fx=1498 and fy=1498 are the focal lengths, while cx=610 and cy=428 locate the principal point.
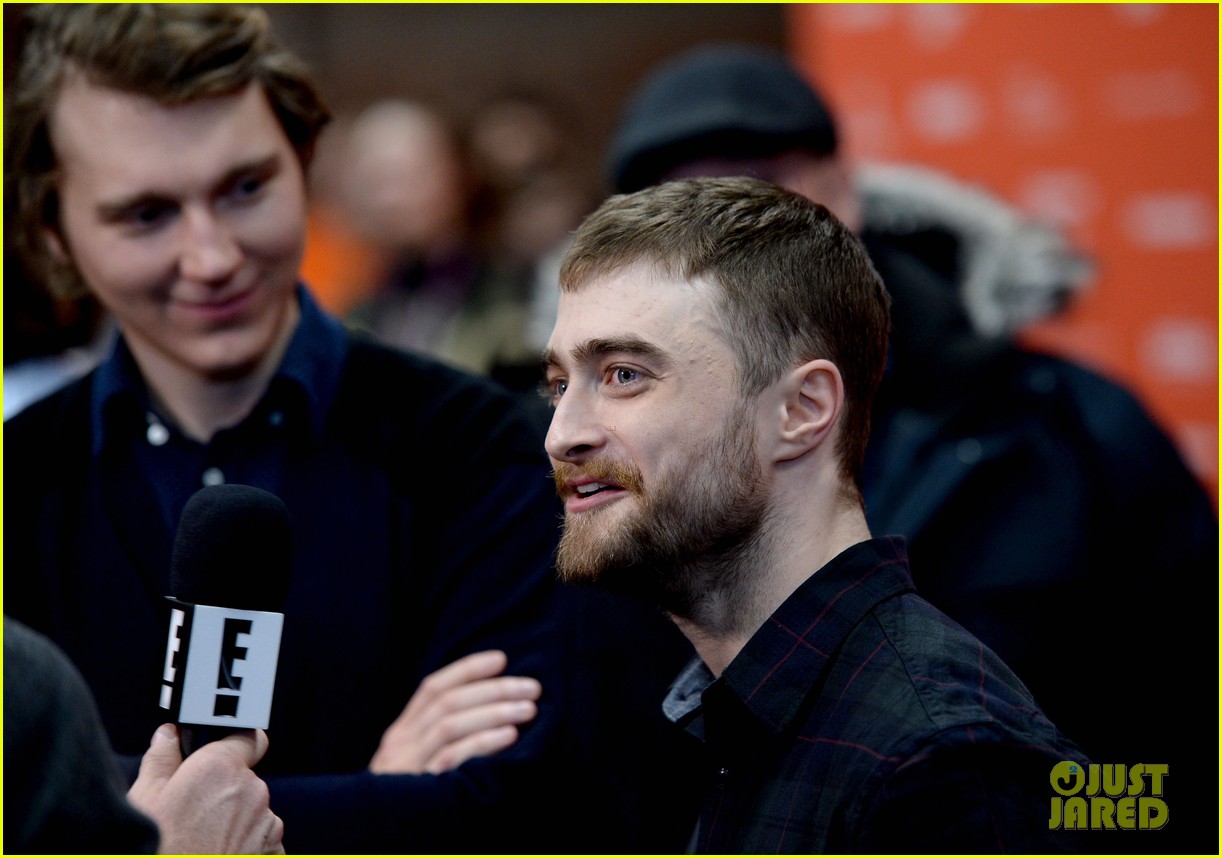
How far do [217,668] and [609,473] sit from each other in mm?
570

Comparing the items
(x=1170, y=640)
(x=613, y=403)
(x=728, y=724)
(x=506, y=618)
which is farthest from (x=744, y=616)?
(x=1170, y=640)

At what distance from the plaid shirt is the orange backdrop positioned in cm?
298

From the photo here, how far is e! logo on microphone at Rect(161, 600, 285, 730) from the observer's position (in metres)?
1.77

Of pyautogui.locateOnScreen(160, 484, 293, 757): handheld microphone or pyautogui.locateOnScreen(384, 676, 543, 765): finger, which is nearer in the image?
pyautogui.locateOnScreen(160, 484, 293, 757): handheld microphone

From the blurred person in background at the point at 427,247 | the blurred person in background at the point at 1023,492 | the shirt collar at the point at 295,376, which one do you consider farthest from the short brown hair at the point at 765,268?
the blurred person in background at the point at 427,247

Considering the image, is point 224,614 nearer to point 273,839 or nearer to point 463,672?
point 273,839

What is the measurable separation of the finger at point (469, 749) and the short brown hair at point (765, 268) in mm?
736

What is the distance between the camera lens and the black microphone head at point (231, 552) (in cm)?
183

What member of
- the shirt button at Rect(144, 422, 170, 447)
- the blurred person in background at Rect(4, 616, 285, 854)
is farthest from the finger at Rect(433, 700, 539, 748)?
the blurred person in background at Rect(4, 616, 285, 854)

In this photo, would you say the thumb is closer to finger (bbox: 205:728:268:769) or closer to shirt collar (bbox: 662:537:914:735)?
finger (bbox: 205:728:268:769)

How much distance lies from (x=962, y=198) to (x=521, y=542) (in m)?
2.18

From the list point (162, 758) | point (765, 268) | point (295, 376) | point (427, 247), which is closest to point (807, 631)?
point (765, 268)

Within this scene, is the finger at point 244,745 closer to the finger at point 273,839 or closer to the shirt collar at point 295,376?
the finger at point 273,839

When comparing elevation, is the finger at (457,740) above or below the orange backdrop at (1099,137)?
below
